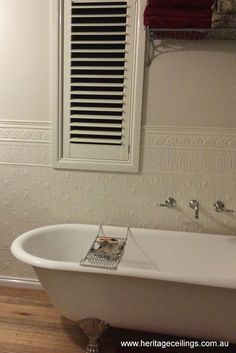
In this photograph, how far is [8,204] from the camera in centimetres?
221

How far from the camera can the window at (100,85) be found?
189 cm

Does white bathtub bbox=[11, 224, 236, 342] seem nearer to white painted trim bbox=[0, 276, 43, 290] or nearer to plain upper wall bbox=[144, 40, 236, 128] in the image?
white painted trim bbox=[0, 276, 43, 290]

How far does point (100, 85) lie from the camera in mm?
1971

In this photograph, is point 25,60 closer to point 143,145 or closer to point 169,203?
point 143,145

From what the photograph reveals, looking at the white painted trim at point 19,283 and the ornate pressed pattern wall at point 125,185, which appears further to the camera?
the white painted trim at point 19,283

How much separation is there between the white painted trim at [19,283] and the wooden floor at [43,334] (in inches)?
6.0

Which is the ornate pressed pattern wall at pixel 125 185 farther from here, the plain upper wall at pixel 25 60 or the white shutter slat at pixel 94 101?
the white shutter slat at pixel 94 101

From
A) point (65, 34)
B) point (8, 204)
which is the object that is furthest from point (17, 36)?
point (8, 204)

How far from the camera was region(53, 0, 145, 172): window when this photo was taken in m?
1.89

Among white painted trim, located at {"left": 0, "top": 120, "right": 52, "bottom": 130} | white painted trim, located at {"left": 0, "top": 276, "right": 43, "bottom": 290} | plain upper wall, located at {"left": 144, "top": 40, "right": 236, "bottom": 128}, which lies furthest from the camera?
white painted trim, located at {"left": 0, "top": 276, "right": 43, "bottom": 290}

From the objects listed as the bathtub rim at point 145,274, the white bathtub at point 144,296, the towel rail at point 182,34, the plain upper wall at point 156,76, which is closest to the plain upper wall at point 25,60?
the plain upper wall at point 156,76

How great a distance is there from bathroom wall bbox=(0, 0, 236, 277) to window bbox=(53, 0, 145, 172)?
91 mm

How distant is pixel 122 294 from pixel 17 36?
1794mm

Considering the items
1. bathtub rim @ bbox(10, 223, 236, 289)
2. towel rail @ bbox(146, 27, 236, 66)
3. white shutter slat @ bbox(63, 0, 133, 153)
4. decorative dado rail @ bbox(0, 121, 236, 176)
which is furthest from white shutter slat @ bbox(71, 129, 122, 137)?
bathtub rim @ bbox(10, 223, 236, 289)
